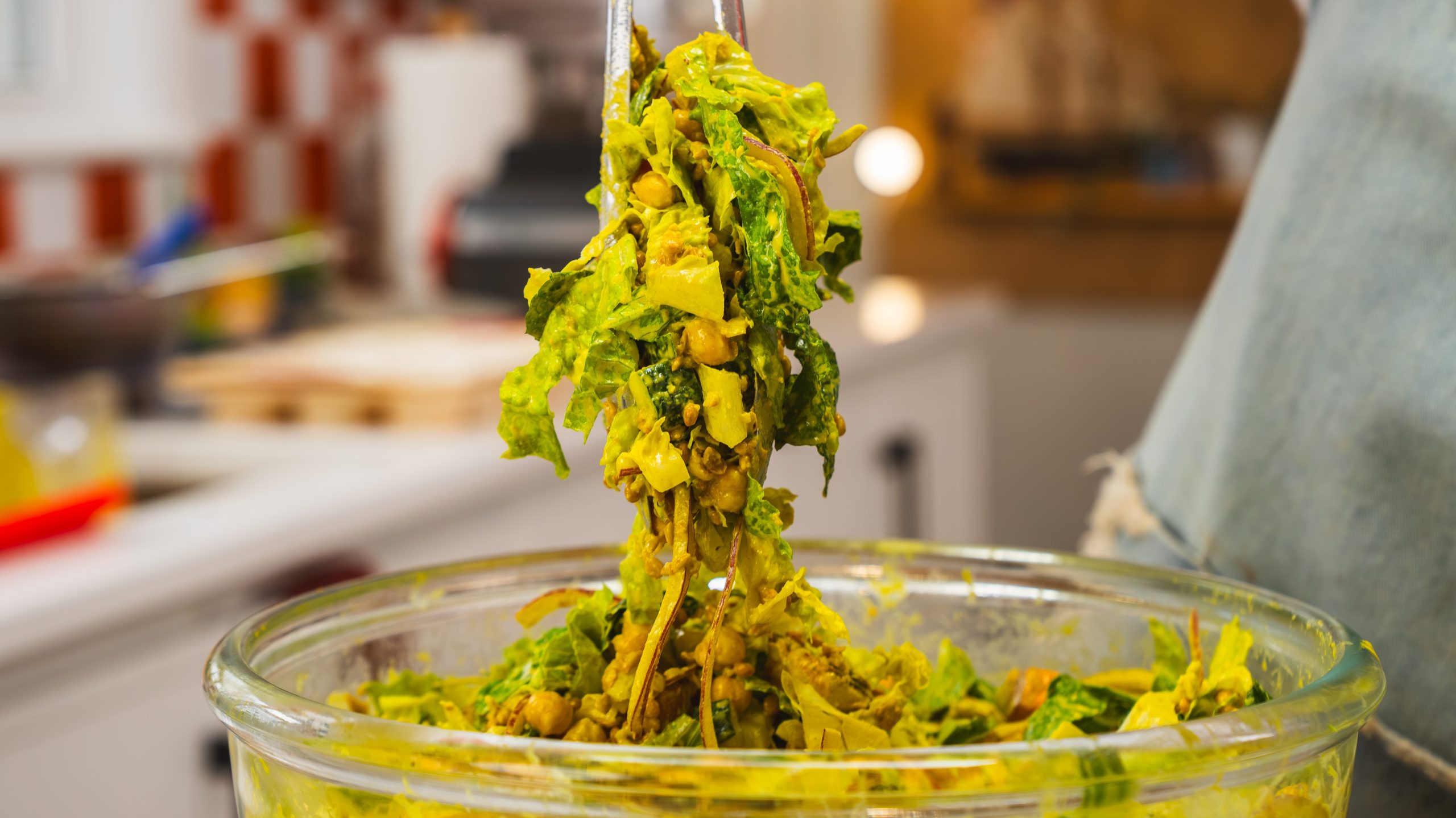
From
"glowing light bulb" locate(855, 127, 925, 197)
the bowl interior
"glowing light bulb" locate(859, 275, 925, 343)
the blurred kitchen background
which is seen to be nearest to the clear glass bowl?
the bowl interior

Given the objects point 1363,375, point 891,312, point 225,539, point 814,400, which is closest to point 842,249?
point 814,400

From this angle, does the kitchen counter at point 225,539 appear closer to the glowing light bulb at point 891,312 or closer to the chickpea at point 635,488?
the glowing light bulb at point 891,312

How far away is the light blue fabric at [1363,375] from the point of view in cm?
34

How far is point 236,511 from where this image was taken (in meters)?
0.95

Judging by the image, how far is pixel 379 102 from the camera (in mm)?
2230

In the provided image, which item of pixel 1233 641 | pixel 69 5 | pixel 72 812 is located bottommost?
pixel 72 812

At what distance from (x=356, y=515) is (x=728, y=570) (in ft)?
2.55

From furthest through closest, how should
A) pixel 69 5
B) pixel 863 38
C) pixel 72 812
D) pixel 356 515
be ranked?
pixel 863 38 < pixel 69 5 < pixel 356 515 < pixel 72 812

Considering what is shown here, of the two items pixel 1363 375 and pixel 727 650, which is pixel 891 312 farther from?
pixel 727 650

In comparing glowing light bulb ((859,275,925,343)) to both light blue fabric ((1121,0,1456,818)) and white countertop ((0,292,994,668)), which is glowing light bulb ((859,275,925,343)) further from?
light blue fabric ((1121,0,1456,818))

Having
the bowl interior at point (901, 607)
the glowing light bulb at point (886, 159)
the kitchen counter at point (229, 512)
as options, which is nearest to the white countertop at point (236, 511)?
the kitchen counter at point (229, 512)

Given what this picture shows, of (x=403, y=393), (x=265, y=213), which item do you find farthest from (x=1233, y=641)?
(x=265, y=213)

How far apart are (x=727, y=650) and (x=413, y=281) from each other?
1884 millimetres

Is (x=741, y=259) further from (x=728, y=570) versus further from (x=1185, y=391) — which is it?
(x=1185, y=391)
